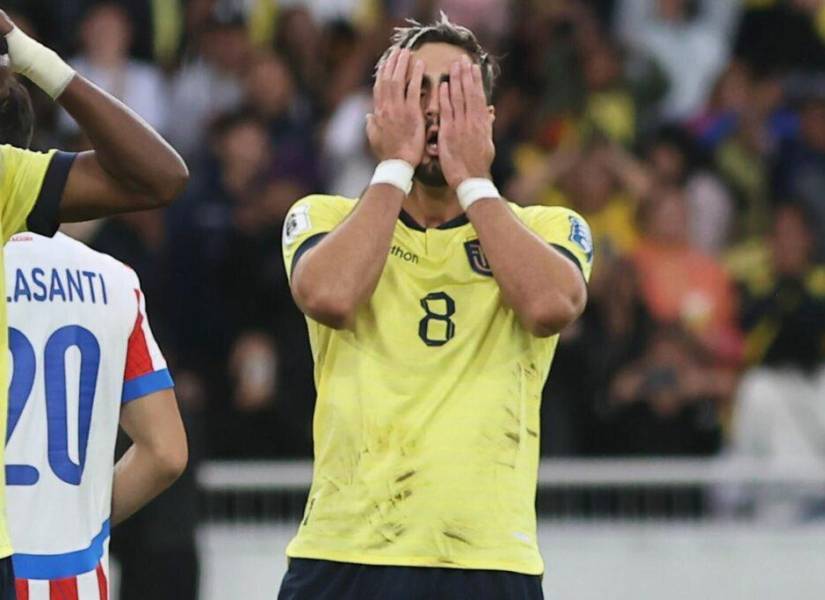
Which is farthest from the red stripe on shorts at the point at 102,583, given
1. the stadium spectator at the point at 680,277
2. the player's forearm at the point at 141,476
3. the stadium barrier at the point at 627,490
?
the stadium spectator at the point at 680,277

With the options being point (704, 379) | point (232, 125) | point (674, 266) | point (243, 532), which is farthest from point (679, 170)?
point (243, 532)

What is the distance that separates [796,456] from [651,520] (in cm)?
113

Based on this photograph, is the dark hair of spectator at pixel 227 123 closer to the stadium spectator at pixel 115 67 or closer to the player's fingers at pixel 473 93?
the stadium spectator at pixel 115 67

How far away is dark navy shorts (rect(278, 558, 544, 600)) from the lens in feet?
17.0

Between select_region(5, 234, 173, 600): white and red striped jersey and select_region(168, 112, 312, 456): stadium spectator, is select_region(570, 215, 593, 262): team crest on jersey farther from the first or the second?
select_region(168, 112, 312, 456): stadium spectator

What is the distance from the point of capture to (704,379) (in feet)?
35.2

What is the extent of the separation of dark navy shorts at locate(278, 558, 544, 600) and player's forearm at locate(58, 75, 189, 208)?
3.82 feet

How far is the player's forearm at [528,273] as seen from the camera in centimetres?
523

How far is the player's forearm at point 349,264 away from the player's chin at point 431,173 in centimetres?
20

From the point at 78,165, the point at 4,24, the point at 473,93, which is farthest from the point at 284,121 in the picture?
the point at 4,24

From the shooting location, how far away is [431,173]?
5488mm

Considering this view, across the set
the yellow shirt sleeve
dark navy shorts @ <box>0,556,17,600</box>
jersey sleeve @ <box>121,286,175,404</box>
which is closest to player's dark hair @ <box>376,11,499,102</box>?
jersey sleeve @ <box>121,286,175,404</box>

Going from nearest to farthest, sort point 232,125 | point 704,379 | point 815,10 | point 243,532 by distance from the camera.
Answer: point 243,532 → point 704,379 → point 232,125 → point 815,10

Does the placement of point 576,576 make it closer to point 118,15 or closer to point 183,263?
point 183,263
